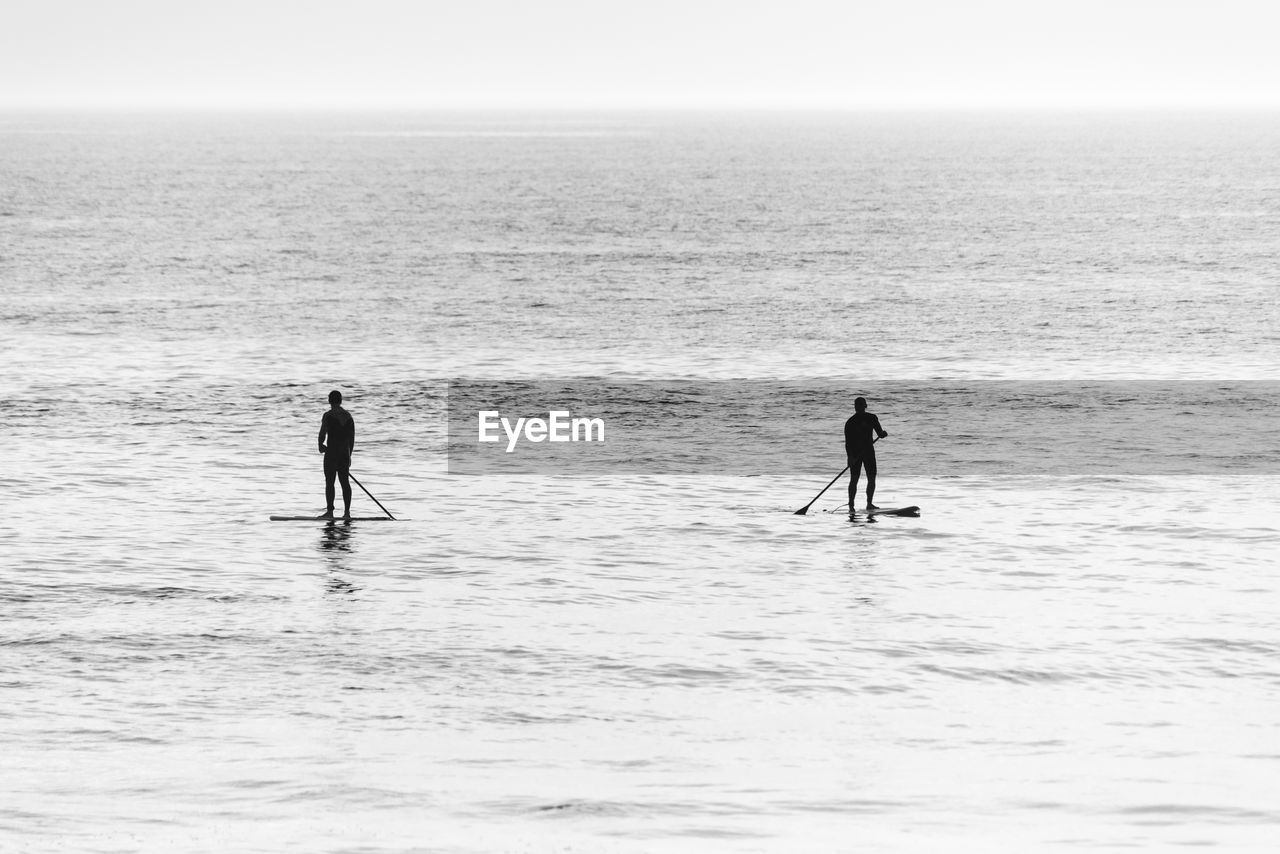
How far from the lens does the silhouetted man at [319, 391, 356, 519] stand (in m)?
28.5

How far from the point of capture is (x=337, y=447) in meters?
28.8

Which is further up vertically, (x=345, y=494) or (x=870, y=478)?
(x=870, y=478)

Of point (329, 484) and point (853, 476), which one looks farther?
point (853, 476)

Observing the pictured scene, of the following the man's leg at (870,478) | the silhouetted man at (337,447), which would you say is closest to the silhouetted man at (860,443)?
the man's leg at (870,478)

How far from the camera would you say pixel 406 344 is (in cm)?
5856

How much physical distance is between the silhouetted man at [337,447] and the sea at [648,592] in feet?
2.70

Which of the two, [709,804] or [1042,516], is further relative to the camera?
[1042,516]

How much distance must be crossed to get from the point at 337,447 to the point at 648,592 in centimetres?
685

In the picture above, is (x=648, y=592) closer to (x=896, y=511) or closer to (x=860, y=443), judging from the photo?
(x=860, y=443)

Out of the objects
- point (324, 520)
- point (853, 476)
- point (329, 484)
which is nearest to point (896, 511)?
point (853, 476)

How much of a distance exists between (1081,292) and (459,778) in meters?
63.4

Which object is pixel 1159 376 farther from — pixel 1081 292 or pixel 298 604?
pixel 298 604

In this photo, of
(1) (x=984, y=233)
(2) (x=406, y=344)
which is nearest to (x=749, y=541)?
(2) (x=406, y=344)

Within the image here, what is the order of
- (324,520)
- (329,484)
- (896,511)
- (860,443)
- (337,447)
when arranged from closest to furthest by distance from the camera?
(337,447)
(329,484)
(860,443)
(324,520)
(896,511)
